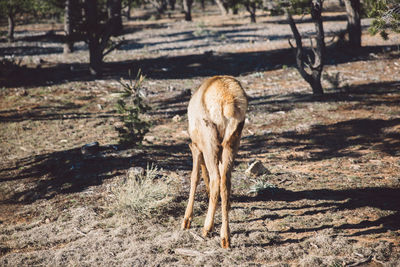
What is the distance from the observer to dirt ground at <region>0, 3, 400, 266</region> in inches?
163

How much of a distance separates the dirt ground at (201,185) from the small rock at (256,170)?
124mm

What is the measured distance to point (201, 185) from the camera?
630 centimetres

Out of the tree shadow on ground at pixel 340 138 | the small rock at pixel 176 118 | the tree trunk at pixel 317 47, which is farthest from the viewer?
the tree trunk at pixel 317 47

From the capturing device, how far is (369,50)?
19.8 meters

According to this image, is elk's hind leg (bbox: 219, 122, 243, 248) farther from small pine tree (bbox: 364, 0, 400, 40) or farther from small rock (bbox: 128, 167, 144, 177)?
small pine tree (bbox: 364, 0, 400, 40)

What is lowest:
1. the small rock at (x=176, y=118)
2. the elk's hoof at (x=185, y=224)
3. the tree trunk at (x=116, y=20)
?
the elk's hoof at (x=185, y=224)

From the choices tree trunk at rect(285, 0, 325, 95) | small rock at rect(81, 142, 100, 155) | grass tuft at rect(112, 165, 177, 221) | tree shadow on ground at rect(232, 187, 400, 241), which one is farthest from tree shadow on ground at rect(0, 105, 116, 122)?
tree shadow on ground at rect(232, 187, 400, 241)

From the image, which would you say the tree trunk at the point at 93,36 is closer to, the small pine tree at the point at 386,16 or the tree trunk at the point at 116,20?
the tree trunk at the point at 116,20

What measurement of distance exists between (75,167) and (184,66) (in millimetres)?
13414

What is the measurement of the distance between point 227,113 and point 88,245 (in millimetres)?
2572

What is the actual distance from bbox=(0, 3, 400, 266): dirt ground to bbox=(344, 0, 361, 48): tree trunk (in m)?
3.87

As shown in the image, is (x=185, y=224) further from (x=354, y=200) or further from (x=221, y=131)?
(x=354, y=200)

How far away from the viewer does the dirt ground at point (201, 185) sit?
13.5 ft

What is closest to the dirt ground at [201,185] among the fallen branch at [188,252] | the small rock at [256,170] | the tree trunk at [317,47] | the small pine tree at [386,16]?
the fallen branch at [188,252]
